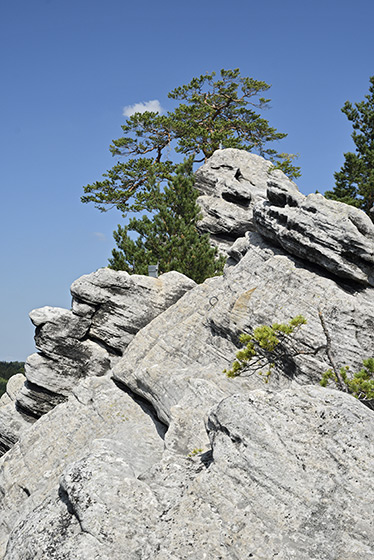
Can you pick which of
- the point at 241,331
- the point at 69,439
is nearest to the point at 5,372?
the point at 69,439

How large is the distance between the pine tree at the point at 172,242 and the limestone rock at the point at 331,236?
1039 centimetres

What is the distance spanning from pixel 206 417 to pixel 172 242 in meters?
18.4

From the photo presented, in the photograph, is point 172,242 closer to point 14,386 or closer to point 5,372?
point 14,386

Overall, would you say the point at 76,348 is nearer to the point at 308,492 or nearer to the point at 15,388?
the point at 15,388

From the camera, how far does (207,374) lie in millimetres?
14836

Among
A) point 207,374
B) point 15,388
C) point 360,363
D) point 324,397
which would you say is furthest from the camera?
point 15,388

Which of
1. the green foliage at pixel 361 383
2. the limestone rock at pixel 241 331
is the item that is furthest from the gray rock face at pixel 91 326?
the green foliage at pixel 361 383

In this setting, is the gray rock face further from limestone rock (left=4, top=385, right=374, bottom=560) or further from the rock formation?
limestone rock (left=4, top=385, right=374, bottom=560)

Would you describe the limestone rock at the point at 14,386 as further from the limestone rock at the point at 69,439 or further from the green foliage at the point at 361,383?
the green foliage at the point at 361,383

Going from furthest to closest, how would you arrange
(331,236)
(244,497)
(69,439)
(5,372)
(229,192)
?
(5,372) < (229,192) < (69,439) < (331,236) < (244,497)

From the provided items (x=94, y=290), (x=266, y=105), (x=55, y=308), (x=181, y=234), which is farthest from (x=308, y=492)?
(x=266, y=105)

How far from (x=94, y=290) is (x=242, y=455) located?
1356cm

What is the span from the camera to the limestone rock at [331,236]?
49.1 ft

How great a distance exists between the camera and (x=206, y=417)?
9797 mm
